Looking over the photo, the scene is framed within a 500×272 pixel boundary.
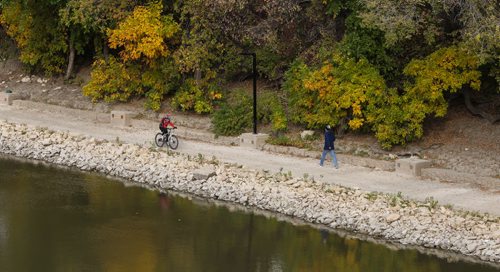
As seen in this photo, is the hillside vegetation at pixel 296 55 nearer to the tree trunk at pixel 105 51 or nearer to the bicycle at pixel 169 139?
the tree trunk at pixel 105 51

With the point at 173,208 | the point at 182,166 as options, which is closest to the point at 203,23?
the point at 182,166

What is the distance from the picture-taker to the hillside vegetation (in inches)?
1146

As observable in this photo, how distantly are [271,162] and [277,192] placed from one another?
327 cm

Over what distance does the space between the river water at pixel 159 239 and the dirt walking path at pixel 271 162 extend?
261cm

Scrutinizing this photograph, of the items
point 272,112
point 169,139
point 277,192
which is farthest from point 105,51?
point 277,192

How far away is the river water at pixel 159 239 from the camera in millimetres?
22719

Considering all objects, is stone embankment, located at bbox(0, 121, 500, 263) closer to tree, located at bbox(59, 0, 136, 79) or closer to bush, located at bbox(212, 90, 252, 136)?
bush, located at bbox(212, 90, 252, 136)

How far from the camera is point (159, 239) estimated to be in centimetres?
2448

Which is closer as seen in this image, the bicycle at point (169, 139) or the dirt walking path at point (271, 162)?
the dirt walking path at point (271, 162)

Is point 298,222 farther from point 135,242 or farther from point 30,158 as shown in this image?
point 30,158

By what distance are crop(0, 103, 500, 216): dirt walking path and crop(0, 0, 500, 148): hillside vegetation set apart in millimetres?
1397

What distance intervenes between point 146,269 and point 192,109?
569 inches

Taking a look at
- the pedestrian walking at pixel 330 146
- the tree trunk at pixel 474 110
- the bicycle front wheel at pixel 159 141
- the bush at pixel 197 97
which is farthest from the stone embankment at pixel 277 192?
the tree trunk at pixel 474 110

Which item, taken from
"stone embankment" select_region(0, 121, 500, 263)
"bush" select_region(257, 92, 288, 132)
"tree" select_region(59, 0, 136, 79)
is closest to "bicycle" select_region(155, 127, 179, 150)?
"stone embankment" select_region(0, 121, 500, 263)
